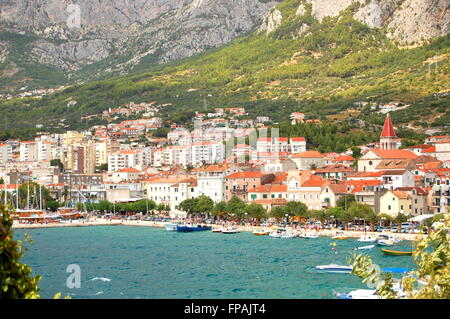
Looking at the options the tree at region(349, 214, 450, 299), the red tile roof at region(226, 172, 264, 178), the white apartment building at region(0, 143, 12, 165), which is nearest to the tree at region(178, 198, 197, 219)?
the red tile roof at region(226, 172, 264, 178)

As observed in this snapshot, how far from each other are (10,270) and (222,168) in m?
78.4

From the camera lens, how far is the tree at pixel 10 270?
28.6 ft

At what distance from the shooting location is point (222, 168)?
286 ft

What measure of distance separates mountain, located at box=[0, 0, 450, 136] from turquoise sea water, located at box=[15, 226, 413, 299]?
63337 mm

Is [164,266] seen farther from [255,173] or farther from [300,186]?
[255,173]

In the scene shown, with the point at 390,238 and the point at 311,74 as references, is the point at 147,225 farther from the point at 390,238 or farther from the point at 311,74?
the point at 311,74

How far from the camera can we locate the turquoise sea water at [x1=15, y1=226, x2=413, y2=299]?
3572 centimetres

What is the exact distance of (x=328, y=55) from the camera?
169000mm

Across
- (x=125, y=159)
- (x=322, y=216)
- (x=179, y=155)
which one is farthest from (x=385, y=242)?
(x=125, y=159)

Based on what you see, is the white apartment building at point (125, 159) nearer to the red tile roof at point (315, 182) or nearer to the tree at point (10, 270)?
the red tile roof at point (315, 182)

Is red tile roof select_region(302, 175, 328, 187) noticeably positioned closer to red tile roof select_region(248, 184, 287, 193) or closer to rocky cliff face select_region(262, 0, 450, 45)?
red tile roof select_region(248, 184, 287, 193)

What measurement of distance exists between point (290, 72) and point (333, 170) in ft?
285

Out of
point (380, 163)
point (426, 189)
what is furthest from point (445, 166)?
point (426, 189)

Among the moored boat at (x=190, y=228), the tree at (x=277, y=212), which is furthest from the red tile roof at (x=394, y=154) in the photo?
the moored boat at (x=190, y=228)
